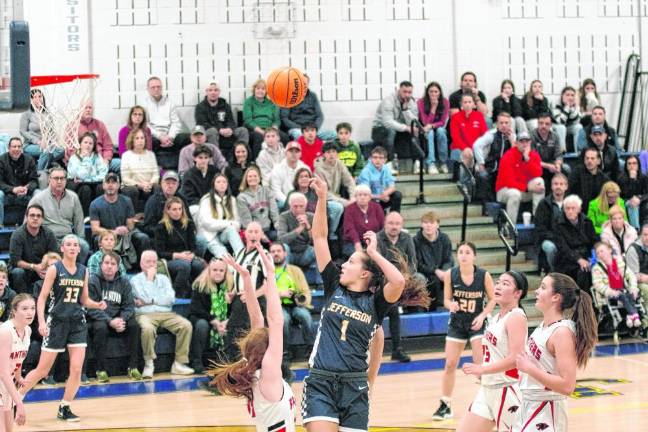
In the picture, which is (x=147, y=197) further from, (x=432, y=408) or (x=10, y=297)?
(x=432, y=408)

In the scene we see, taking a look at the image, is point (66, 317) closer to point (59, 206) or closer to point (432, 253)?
point (59, 206)

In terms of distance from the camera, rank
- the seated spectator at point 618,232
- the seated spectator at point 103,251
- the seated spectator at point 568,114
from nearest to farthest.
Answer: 1. the seated spectator at point 103,251
2. the seated spectator at point 618,232
3. the seated spectator at point 568,114

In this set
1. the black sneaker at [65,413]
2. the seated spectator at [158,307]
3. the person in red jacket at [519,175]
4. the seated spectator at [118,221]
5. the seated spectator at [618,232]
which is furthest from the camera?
the person in red jacket at [519,175]

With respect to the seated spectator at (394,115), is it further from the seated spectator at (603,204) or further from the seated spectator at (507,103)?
the seated spectator at (603,204)

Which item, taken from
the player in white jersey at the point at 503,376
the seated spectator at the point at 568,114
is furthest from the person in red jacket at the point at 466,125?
the player in white jersey at the point at 503,376

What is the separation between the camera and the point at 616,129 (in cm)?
1917

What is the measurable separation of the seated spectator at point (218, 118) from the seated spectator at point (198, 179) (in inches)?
47.0

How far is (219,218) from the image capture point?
48.0 ft

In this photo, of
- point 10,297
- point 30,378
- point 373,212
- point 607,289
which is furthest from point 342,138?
point 30,378

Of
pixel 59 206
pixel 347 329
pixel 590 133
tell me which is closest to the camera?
pixel 347 329

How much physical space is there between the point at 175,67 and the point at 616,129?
7.48 meters

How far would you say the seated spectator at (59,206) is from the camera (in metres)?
14.0

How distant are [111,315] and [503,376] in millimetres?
6070

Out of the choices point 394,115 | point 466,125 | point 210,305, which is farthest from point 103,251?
point 466,125
